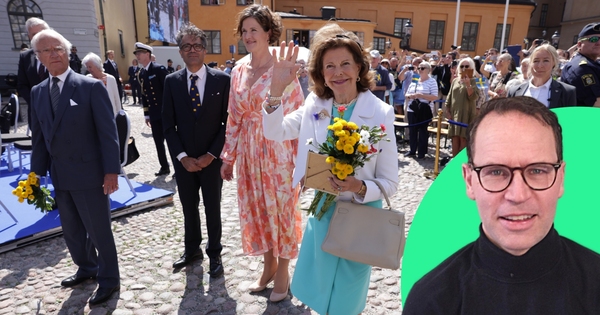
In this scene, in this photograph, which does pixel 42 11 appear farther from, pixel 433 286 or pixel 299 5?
pixel 433 286

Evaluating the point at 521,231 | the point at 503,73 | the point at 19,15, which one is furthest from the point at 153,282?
the point at 19,15

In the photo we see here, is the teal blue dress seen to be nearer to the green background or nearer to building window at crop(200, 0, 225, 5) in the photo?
the green background

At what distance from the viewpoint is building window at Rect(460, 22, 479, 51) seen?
120ft

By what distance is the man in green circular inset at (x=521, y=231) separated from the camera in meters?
1.11

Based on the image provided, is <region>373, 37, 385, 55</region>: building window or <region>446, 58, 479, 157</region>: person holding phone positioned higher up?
<region>373, 37, 385, 55</region>: building window

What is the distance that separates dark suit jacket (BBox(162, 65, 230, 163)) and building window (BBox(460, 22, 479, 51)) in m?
38.7

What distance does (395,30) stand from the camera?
3634 centimetres

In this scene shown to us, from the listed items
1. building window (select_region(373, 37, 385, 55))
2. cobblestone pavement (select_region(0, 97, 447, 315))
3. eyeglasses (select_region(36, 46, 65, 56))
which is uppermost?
building window (select_region(373, 37, 385, 55))

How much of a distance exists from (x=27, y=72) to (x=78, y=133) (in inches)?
203

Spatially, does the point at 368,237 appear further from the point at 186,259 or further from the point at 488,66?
the point at 488,66

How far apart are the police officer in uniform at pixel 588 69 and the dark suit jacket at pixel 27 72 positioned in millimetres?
8656

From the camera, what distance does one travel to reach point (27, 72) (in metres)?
7.01

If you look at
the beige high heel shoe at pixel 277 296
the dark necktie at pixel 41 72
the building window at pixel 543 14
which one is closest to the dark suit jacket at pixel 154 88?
the dark necktie at pixel 41 72

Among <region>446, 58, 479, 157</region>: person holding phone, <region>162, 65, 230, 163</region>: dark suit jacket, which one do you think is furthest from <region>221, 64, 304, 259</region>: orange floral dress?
<region>446, 58, 479, 157</region>: person holding phone
